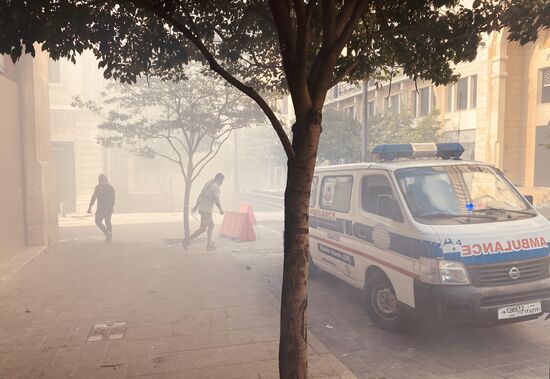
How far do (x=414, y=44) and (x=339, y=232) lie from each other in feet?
9.47

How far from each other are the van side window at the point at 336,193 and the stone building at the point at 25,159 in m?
6.86

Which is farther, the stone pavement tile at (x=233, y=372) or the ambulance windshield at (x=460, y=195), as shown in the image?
the ambulance windshield at (x=460, y=195)

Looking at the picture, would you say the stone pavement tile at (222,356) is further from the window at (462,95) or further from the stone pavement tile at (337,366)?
the window at (462,95)

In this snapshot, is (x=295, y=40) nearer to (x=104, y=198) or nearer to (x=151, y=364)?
(x=151, y=364)

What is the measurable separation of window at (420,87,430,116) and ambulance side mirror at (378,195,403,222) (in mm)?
24252

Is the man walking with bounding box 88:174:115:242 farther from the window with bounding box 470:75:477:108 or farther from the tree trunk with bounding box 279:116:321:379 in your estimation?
the window with bounding box 470:75:477:108

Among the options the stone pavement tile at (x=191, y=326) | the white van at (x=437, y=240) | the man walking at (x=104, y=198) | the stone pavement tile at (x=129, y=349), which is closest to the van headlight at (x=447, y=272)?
the white van at (x=437, y=240)

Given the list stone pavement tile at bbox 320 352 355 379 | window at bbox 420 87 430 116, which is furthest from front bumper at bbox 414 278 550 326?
window at bbox 420 87 430 116

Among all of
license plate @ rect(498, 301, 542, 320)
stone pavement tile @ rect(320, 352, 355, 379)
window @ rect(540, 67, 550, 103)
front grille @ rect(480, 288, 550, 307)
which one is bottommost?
stone pavement tile @ rect(320, 352, 355, 379)

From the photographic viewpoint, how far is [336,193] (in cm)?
750

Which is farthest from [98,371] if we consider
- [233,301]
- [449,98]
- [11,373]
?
[449,98]

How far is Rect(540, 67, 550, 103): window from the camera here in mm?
23011

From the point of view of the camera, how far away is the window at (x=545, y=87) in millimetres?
23011

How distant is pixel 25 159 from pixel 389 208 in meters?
9.64
